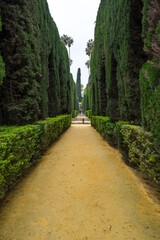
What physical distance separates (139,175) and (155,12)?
3590 millimetres

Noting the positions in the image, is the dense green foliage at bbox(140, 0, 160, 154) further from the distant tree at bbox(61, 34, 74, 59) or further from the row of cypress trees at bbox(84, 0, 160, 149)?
the distant tree at bbox(61, 34, 74, 59)

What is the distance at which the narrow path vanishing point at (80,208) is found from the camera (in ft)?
6.40

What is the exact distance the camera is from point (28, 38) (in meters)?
5.41

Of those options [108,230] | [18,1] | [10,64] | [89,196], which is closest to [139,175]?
[89,196]

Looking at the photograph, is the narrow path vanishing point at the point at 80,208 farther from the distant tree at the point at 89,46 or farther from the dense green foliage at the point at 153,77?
the distant tree at the point at 89,46

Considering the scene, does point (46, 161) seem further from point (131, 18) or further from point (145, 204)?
point (131, 18)

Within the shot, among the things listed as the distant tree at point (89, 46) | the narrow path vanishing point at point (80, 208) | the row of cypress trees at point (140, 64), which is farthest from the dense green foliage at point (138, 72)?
the distant tree at point (89, 46)

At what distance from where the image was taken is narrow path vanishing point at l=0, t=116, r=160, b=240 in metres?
1.95

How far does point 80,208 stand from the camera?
2459 mm

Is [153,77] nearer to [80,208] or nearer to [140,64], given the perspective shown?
[140,64]

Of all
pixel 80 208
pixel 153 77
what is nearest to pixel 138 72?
pixel 153 77

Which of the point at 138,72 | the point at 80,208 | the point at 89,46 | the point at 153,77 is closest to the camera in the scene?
the point at 80,208

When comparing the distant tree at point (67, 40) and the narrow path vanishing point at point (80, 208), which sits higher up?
the distant tree at point (67, 40)

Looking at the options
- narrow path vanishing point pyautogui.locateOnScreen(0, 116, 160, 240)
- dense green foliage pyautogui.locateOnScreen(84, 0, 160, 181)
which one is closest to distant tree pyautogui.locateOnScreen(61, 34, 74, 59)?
dense green foliage pyautogui.locateOnScreen(84, 0, 160, 181)
